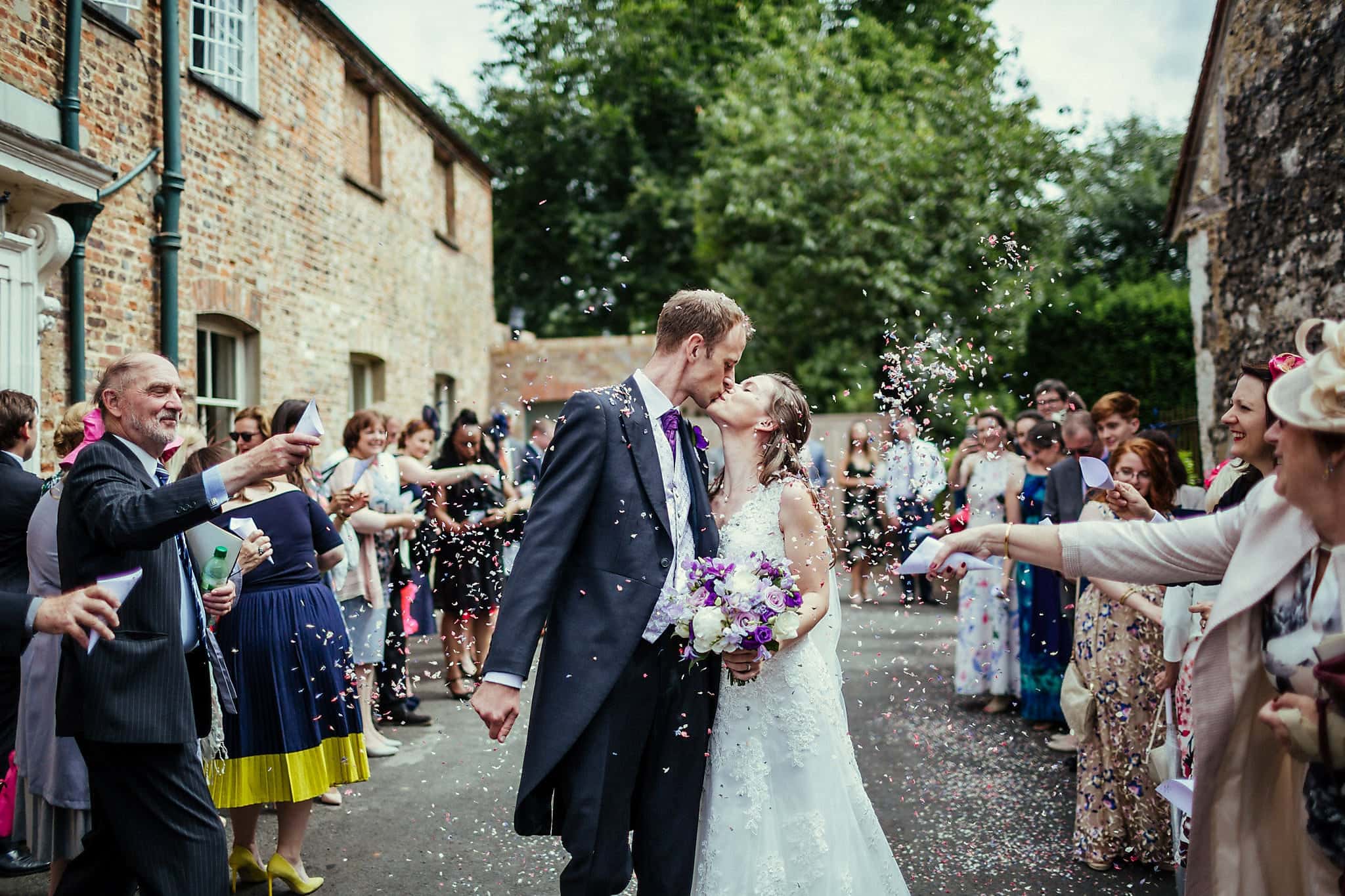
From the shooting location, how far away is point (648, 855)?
9.54ft

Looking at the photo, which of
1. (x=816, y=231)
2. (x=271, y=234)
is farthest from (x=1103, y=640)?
(x=816, y=231)

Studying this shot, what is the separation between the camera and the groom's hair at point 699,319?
3164 millimetres

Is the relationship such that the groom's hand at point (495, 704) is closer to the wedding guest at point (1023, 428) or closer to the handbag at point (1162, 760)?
the handbag at point (1162, 760)

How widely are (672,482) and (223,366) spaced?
A: 26.1ft

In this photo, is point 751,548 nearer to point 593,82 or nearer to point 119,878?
point 119,878

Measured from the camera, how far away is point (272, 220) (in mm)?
10219

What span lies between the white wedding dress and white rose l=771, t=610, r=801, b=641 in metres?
0.17

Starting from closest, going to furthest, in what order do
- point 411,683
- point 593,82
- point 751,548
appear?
1. point 751,548
2. point 411,683
3. point 593,82

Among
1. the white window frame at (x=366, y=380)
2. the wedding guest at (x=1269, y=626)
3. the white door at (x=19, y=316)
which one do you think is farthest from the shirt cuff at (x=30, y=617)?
the white window frame at (x=366, y=380)

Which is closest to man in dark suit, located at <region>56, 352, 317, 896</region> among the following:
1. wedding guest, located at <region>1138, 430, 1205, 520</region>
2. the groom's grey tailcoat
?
the groom's grey tailcoat

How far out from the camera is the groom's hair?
10.4 ft

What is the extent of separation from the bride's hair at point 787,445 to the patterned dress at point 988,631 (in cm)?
436

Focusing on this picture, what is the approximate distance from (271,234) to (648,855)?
29.4 feet

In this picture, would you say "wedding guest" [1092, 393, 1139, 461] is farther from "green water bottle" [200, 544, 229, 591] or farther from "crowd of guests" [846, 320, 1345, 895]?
"green water bottle" [200, 544, 229, 591]
